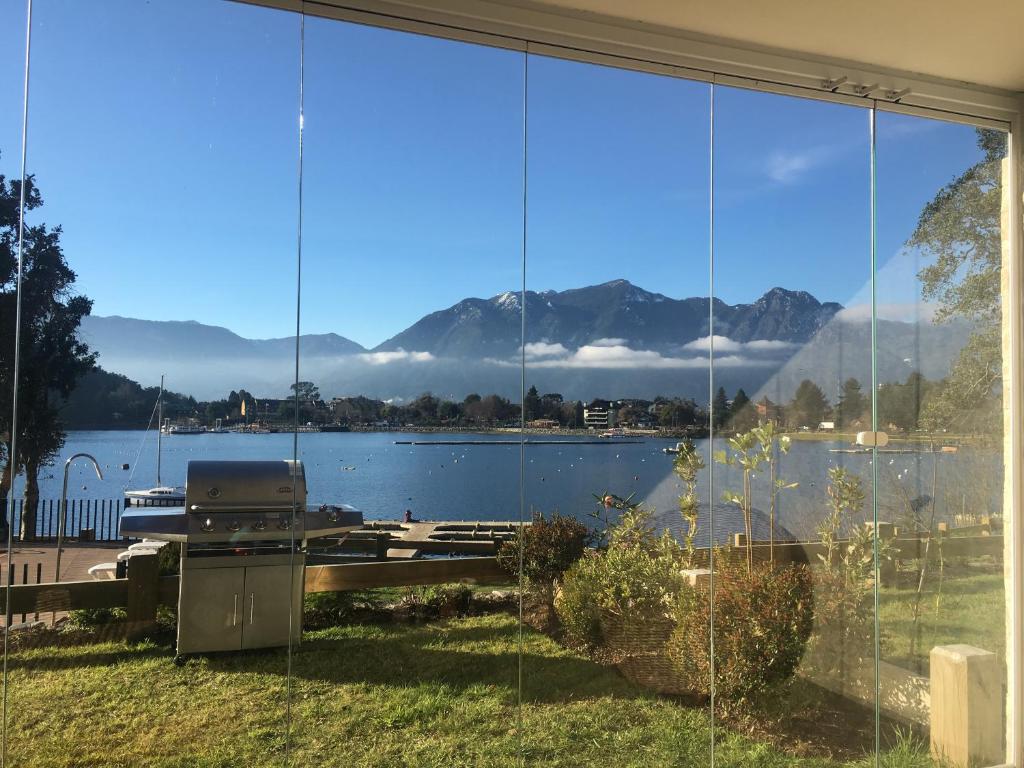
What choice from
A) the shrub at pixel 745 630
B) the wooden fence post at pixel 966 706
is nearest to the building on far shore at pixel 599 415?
the shrub at pixel 745 630

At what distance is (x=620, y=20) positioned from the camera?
2.59 meters

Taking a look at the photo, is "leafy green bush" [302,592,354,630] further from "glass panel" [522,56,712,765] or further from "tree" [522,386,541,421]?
"tree" [522,386,541,421]

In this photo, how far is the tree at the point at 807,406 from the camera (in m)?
2.99

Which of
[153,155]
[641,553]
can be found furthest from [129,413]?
[641,553]

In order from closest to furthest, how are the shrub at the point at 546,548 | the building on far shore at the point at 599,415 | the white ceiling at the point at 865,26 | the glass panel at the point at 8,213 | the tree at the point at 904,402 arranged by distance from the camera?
the glass panel at the point at 8,213 → the white ceiling at the point at 865,26 → the shrub at the point at 546,548 → the building on far shore at the point at 599,415 → the tree at the point at 904,402

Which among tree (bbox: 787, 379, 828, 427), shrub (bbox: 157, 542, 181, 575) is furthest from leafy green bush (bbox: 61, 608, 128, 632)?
tree (bbox: 787, 379, 828, 427)

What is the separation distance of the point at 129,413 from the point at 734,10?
230 centimetres

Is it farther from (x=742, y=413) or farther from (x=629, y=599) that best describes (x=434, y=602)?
(x=742, y=413)

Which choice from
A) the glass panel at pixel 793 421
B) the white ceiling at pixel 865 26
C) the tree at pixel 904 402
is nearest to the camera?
the white ceiling at pixel 865 26

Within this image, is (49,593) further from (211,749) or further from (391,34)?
(391,34)

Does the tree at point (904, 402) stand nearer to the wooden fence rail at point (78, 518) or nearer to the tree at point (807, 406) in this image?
the tree at point (807, 406)

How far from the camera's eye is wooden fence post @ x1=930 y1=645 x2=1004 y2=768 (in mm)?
2980

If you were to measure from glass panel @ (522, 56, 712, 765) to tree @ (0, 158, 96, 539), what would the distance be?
1414 mm

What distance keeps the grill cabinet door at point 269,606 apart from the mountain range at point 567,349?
56 cm
